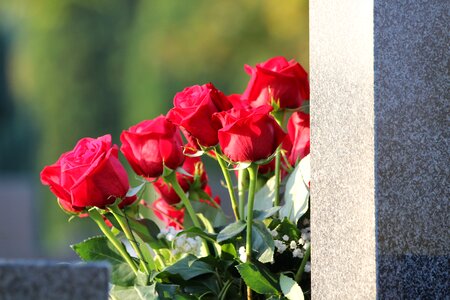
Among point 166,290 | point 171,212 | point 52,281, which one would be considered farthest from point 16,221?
point 52,281

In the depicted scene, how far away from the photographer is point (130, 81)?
9578 mm

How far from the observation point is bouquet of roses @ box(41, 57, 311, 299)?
1458mm

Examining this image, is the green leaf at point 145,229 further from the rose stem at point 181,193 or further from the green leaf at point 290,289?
the green leaf at point 290,289

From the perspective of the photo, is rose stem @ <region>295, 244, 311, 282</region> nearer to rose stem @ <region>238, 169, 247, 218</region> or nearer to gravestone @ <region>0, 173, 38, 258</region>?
rose stem @ <region>238, 169, 247, 218</region>

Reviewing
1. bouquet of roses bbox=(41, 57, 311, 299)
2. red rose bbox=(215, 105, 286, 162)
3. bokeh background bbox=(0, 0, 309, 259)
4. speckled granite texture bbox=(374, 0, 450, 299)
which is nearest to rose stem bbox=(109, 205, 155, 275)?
bouquet of roses bbox=(41, 57, 311, 299)

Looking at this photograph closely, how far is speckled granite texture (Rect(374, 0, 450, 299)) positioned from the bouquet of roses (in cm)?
19

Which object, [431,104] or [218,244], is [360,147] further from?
[218,244]

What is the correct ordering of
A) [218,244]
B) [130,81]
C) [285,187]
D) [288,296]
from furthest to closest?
[130,81] → [285,187] → [218,244] → [288,296]

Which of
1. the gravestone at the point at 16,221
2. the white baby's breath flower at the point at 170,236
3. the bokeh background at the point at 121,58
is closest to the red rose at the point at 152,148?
the white baby's breath flower at the point at 170,236

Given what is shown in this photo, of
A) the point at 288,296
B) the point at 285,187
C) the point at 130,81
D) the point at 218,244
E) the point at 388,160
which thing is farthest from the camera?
the point at 130,81

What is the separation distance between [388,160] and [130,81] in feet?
27.6

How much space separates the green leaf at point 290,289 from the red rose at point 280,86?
14.6 inches

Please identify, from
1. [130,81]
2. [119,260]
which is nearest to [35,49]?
[130,81]

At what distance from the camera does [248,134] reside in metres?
1.43
